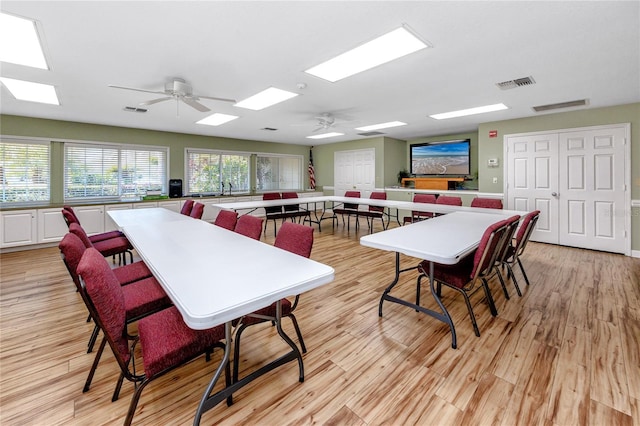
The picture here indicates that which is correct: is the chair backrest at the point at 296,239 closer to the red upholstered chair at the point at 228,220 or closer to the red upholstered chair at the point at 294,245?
the red upholstered chair at the point at 294,245

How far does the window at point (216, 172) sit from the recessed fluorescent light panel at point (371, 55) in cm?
543

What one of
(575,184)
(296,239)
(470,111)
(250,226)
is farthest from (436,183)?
(296,239)

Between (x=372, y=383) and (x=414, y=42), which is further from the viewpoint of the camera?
(x=414, y=42)

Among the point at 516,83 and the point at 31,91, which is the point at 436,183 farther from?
the point at 31,91

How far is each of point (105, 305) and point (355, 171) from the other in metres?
8.16

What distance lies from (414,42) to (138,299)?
Answer: 296 cm

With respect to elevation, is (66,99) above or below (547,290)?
above

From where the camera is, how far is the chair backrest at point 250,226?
2715 mm

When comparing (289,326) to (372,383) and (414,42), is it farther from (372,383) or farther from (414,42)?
(414,42)

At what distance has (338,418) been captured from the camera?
4.92 ft

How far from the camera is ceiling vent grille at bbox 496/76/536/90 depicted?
3371 mm

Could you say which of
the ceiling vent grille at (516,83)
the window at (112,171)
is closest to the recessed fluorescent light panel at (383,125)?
the ceiling vent grille at (516,83)

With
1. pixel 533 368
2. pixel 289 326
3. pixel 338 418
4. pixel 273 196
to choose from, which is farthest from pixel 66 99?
pixel 533 368

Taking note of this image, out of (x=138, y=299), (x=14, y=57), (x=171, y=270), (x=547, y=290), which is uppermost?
(x=14, y=57)
